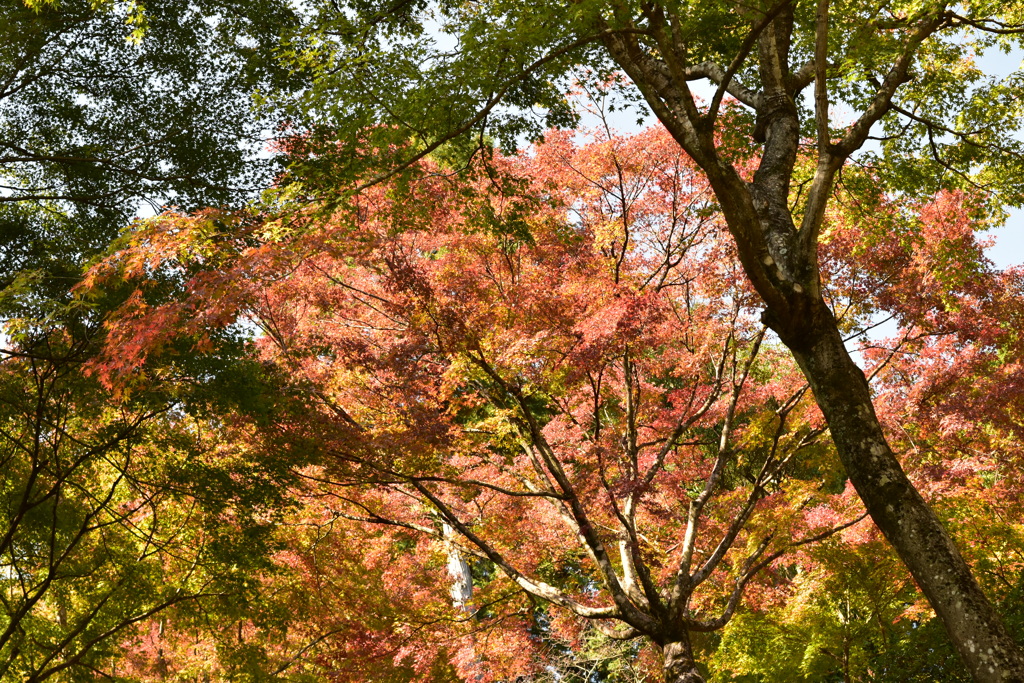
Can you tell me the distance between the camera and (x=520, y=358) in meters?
7.24

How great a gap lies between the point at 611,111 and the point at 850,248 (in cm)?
306

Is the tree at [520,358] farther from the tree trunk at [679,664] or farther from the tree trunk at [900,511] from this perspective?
Result: the tree trunk at [900,511]

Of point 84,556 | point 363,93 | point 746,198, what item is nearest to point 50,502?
point 84,556

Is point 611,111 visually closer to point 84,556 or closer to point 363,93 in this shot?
point 363,93

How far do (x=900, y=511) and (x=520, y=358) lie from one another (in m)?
3.74

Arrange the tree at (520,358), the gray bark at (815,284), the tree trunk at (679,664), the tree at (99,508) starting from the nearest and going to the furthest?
1. the gray bark at (815,284)
2. the tree at (520,358)
3. the tree trunk at (679,664)
4. the tree at (99,508)

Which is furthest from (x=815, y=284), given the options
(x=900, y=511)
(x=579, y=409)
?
(x=579, y=409)

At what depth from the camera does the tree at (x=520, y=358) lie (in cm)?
671

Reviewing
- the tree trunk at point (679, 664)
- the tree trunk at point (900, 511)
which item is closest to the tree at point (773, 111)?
the tree trunk at point (900, 511)

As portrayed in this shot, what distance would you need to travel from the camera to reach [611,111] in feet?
29.5

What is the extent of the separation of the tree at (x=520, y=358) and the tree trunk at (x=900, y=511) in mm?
3081

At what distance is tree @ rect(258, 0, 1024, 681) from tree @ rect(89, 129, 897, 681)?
2.78ft

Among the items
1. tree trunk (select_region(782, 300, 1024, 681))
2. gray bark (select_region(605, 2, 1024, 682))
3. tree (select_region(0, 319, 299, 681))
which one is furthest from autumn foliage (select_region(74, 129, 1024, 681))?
tree trunk (select_region(782, 300, 1024, 681))

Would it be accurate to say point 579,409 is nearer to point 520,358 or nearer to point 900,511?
point 520,358
